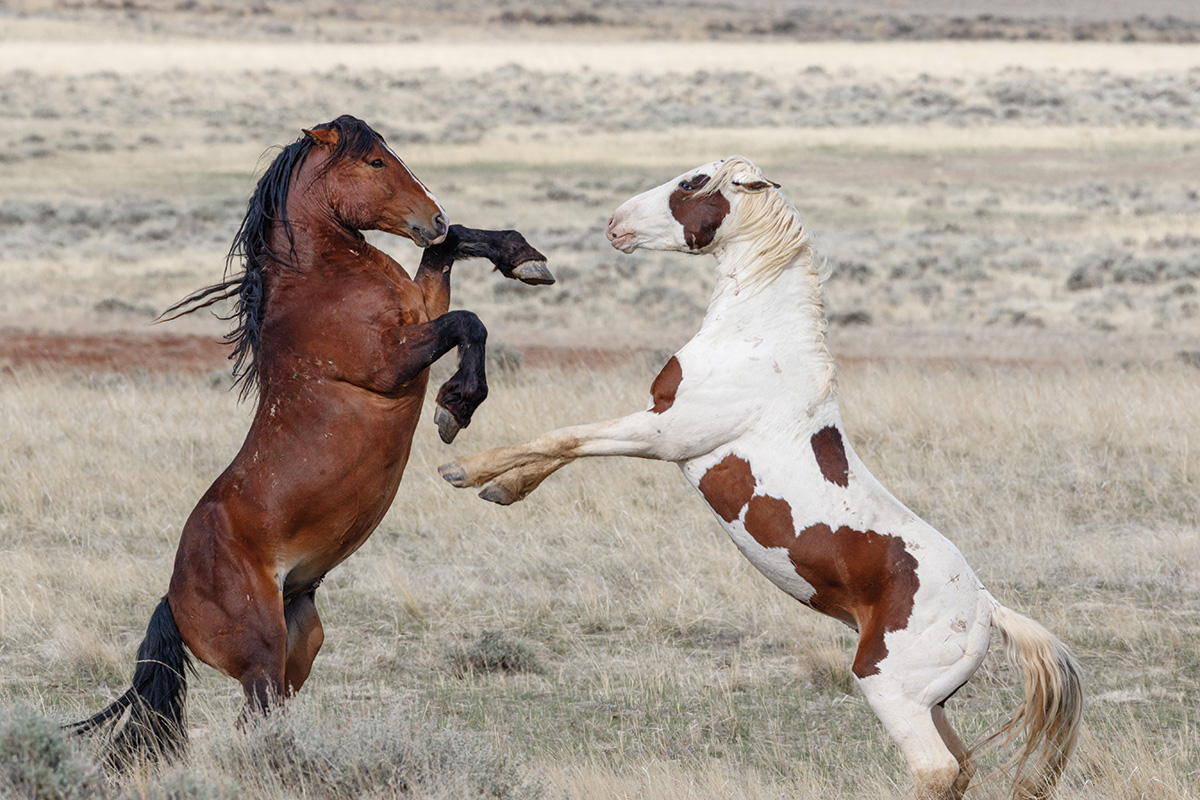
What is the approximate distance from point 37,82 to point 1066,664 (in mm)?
61162

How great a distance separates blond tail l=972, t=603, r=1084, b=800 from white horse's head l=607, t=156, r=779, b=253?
5.21ft

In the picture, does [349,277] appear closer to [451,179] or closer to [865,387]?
[865,387]

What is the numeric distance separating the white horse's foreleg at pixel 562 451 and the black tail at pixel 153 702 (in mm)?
1217

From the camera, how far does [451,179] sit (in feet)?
117

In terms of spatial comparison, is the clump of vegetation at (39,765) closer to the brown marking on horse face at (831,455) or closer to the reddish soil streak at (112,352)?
the brown marking on horse face at (831,455)

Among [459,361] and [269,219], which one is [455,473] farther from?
[269,219]

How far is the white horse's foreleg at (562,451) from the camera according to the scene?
14.3 ft

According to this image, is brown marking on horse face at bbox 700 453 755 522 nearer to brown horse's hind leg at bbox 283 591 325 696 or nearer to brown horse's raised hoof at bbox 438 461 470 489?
brown horse's raised hoof at bbox 438 461 470 489

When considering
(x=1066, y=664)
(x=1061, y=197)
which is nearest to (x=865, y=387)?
(x=1066, y=664)

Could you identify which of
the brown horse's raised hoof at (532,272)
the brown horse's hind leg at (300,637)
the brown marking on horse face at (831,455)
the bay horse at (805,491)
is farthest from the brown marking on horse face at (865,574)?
the brown horse's hind leg at (300,637)

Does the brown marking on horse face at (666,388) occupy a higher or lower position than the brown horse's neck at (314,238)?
lower

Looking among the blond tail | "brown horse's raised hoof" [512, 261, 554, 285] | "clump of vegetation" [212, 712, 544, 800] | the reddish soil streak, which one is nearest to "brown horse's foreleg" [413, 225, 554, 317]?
"brown horse's raised hoof" [512, 261, 554, 285]

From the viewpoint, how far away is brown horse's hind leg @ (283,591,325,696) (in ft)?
16.0

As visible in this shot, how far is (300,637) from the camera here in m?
4.91
